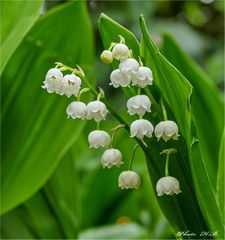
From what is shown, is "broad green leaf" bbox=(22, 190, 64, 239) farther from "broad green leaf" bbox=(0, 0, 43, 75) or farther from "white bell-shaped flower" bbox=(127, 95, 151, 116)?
"white bell-shaped flower" bbox=(127, 95, 151, 116)

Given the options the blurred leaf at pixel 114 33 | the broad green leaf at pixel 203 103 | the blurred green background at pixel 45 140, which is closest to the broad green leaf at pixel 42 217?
the blurred green background at pixel 45 140

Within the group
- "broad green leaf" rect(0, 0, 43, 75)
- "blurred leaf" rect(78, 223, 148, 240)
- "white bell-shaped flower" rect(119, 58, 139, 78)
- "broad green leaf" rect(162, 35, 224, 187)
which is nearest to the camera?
"white bell-shaped flower" rect(119, 58, 139, 78)

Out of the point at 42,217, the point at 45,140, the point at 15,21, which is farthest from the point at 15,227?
the point at 15,21

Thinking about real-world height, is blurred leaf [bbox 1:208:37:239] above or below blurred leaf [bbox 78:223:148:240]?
above

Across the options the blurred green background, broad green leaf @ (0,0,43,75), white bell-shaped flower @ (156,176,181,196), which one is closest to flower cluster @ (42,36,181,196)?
white bell-shaped flower @ (156,176,181,196)

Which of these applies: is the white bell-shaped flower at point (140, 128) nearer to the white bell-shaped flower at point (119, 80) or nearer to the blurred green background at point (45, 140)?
the white bell-shaped flower at point (119, 80)

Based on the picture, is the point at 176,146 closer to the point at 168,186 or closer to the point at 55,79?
the point at 168,186

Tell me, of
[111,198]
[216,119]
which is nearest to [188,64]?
[216,119]
